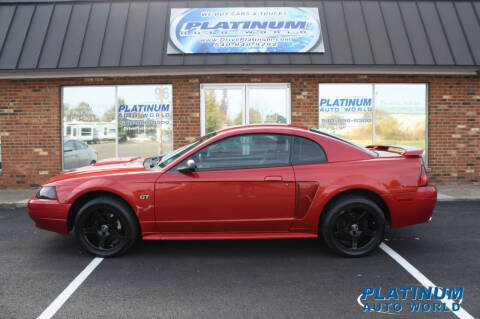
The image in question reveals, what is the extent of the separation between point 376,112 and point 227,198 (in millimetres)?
6642

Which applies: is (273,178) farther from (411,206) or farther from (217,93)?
(217,93)

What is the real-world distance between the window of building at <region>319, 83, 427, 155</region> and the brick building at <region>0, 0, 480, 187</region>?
0.08 ft

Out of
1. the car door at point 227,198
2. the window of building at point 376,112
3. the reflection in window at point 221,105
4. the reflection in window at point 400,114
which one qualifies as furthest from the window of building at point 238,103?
the car door at point 227,198

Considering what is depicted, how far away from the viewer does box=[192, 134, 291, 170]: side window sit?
187 inches

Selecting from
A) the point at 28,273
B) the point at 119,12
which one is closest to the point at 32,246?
the point at 28,273

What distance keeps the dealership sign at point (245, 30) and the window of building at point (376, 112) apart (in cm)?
132

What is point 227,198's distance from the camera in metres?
4.62

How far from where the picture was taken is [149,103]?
9.83 m

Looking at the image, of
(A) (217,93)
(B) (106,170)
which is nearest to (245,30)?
(A) (217,93)

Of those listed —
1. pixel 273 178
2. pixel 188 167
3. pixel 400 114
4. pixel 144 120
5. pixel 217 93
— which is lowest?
pixel 273 178

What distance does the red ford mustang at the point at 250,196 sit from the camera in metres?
4.63

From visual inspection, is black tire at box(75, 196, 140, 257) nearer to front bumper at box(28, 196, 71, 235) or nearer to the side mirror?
front bumper at box(28, 196, 71, 235)

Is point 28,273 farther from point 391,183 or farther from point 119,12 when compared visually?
point 119,12

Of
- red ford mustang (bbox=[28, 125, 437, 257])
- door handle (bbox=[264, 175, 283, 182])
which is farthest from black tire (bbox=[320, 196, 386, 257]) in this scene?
door handle (bbox=[264, 175, 283, 182])
